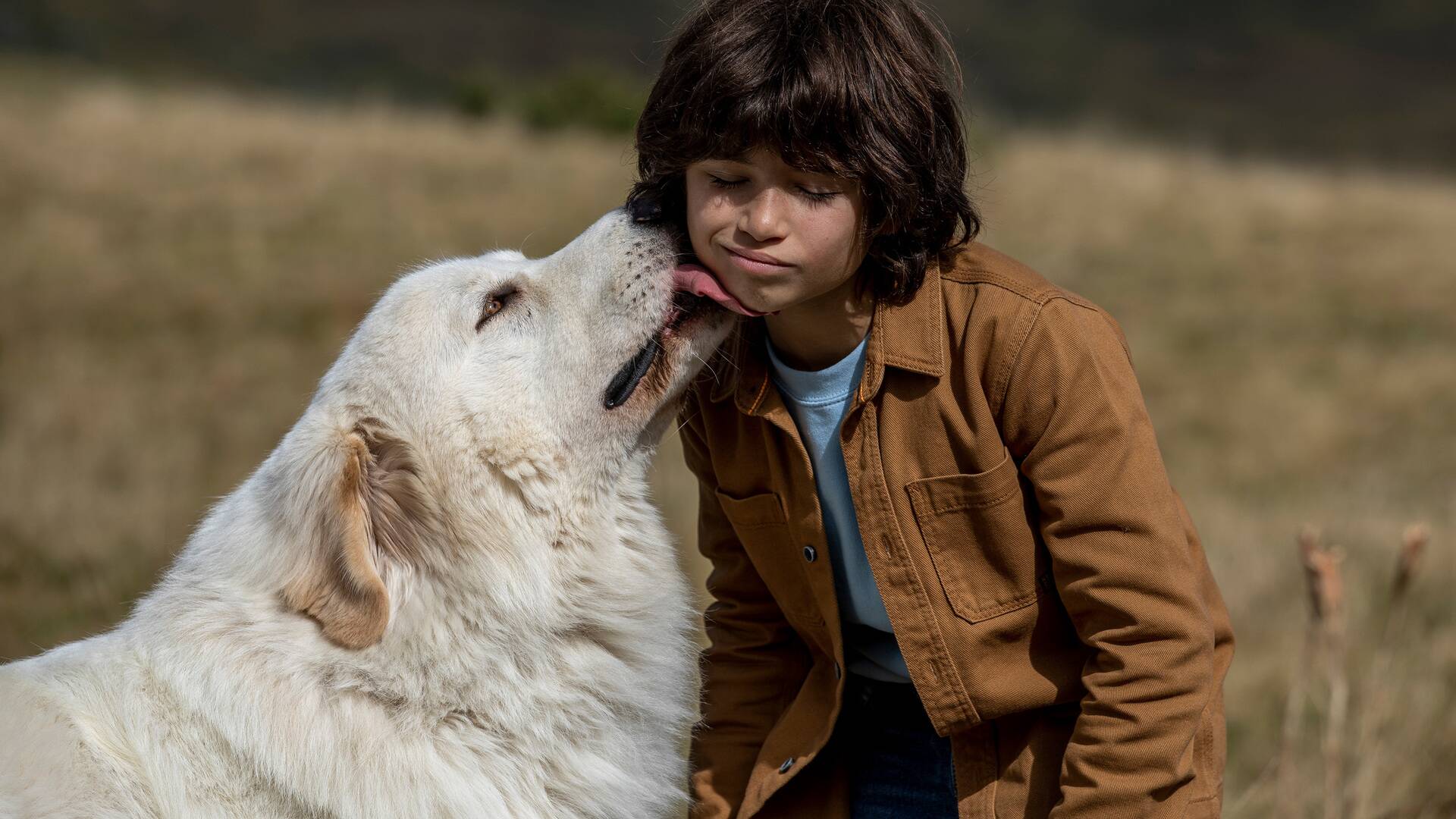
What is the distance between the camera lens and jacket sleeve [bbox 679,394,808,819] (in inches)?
112

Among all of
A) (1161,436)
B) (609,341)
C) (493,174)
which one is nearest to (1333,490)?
(1161,436)

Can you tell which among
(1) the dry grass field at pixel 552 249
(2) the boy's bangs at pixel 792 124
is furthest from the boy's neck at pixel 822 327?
(1) the dry grass field at pixel 552 249

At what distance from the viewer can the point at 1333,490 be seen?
25.2 ft

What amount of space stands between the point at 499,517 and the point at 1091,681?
1.18 meters

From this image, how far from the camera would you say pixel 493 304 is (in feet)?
8.34

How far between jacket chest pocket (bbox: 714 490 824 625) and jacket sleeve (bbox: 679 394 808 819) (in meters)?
0.15

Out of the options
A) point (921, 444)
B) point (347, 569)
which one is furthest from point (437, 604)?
point (921, 444)

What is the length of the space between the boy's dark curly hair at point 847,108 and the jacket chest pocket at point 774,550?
557 mm

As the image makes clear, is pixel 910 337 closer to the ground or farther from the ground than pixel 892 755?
farther from the ground

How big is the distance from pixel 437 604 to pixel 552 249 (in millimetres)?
9413

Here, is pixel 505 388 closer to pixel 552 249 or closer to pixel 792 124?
pixel 792 124

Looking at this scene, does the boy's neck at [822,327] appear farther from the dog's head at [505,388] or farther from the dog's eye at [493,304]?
the dog's eye at [493,304]

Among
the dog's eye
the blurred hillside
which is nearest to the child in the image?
the dog's eye

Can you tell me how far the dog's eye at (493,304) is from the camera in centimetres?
252
